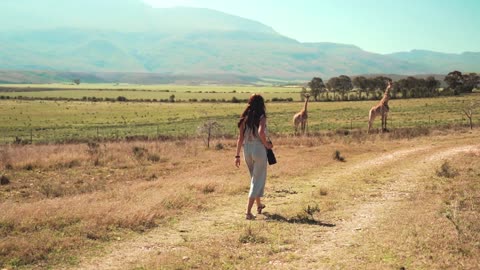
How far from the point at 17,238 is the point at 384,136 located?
26.1 m

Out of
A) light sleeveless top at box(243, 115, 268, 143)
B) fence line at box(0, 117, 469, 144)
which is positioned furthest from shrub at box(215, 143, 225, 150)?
light sleeveless top at box(243, 115, 268, 143)

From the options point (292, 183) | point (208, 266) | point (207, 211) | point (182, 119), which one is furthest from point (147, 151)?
point (182, 119)

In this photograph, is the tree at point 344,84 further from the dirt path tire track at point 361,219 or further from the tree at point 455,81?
the dirt path tire track at point 361,219

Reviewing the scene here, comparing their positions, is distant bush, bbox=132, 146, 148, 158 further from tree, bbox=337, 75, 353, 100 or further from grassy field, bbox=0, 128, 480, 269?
tree, bbox=337, 75, 353, 100

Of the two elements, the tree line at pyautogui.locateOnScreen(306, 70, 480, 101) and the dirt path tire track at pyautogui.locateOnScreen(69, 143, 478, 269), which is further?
the tree line at pyautogui.locateOnScreen(306, 70, 480, 101)

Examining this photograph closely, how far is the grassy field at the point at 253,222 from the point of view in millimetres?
7254

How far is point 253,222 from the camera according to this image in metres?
9.48

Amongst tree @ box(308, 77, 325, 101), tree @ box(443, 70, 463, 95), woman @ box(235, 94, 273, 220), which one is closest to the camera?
woman @ box(235, 94, 273, 220)

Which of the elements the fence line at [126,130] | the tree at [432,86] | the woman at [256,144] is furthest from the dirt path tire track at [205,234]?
the tree at [432,86]

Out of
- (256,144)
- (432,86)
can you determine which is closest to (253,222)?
(256,144)

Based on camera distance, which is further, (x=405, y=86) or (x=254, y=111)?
(x=405, y=86)

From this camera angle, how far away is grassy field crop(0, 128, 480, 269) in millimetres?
7254

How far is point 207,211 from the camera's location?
10.8 m

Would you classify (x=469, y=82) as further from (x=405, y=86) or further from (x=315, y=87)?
(x=315, y=87)
